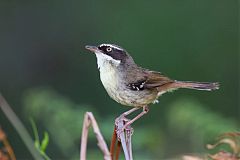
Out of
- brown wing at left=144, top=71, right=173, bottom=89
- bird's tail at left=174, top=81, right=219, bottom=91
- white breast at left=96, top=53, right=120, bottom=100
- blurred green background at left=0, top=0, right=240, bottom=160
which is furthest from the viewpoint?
blurred green background at left=0, top=0, right=240, bottom=160

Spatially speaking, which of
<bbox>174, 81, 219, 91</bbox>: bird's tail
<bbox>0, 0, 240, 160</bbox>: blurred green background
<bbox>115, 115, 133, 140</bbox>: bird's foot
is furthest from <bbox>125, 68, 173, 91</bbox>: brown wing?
<bbox>0, 0, 240, 160</bbox>: blurred green background

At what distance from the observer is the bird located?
6000 millimetres

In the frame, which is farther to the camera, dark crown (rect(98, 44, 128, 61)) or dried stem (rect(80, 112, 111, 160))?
dark crown (rect(98, 44, 128, 61))

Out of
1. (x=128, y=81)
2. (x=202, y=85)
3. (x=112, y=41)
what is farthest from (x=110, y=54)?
(x=112, y=41)

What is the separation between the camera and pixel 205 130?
6512 millimetres

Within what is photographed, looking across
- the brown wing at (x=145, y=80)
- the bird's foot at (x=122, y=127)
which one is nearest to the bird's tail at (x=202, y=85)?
the brown wing at (x=145, y=80)

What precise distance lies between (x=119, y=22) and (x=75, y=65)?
38.2 inches

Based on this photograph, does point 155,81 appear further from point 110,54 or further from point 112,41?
point 112,41

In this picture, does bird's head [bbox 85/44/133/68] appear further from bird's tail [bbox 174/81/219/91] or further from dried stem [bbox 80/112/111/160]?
dried stem [bbox 80/112/111/160]

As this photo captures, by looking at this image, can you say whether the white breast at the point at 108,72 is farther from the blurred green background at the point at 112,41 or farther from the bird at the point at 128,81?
the blurred green background at the point at 112,41

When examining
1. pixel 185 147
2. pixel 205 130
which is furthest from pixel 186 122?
pixel 185 147

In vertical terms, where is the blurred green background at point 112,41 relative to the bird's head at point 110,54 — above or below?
above

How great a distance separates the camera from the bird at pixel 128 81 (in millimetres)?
6000

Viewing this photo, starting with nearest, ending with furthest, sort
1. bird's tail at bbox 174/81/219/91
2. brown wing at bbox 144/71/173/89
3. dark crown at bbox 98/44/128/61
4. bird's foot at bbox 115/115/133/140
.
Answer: bird's foot at bbox 115/115/133/140
bird's tail at bbox 174/81/219/91
dark crown at bbox 98/44/128/61
brown wing at bbox 144/71/173/89
